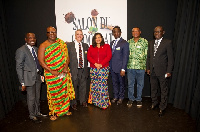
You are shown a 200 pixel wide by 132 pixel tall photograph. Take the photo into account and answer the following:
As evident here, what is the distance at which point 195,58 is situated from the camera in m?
2.82

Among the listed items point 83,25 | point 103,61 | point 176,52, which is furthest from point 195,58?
point 83,25

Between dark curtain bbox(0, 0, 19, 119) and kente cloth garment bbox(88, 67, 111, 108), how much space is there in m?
1.91

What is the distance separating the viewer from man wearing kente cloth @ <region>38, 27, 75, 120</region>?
105 inches

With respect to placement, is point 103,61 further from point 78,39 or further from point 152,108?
point 152,108

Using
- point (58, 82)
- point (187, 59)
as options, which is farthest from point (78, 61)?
point (187, 59)

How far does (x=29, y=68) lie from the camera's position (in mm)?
2697

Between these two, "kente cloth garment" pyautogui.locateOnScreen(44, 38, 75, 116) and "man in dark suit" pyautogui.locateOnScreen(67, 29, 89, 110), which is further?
"man in dark suit" pyautogui.locateOnScreen(67, 29, 89, 110)

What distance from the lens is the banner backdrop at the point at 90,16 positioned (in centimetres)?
368

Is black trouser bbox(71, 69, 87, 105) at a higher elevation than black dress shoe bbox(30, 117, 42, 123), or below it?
higher

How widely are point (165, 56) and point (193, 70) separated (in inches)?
23.2

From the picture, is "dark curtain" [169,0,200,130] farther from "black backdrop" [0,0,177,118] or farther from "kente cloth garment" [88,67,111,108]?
"kente cloth garment" [88,67,111,108]

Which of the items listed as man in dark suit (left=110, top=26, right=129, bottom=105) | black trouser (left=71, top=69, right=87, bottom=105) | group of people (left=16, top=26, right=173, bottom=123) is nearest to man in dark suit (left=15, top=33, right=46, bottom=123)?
group of people (left=16, top=26, right=173, bottom=123)

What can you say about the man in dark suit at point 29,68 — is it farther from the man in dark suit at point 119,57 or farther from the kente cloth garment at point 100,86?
the man in dark suit at point 119,57

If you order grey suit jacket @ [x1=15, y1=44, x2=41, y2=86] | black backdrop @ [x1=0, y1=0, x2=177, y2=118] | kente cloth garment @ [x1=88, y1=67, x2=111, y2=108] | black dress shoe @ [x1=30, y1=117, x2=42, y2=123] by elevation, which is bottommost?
black dress shoe @ [x1=30, y1=117, x2=42, y2=123]
